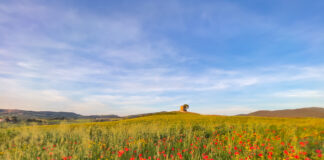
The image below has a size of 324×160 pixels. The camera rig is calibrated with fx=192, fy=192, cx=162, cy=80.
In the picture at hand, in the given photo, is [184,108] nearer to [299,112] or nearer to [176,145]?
[299,112]

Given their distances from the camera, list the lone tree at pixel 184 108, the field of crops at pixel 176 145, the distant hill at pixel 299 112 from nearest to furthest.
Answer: the field of crops at pixel 176 145 → the distant hill at pixel 299 112 → the lone tree at pixel 184 108

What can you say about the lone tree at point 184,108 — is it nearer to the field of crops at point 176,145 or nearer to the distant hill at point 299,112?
the distant hill at point 299,112

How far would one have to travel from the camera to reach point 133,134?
9.57m

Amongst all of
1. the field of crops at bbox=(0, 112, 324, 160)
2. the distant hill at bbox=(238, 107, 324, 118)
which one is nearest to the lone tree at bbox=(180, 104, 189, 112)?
the distant hill at bbox=(238, 107, 324, 118)

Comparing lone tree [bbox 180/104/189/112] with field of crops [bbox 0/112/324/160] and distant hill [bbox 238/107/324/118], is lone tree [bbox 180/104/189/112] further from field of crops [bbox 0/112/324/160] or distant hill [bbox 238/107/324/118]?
field of crops [bbox 0/112/324/160]

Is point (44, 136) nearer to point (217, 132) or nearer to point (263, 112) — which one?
point (217, 132)

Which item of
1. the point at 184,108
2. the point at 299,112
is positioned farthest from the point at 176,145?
the point at 184,108

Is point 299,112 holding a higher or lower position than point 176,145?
higher

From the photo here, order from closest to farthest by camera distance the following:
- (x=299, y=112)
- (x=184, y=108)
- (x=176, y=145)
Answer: (x=176, y=145), (x=299, y=112), (x=184, y=108)

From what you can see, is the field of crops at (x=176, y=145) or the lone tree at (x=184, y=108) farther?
the lone tree at (x=184, y=108)

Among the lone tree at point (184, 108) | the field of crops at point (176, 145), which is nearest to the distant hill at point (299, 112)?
the lone tree at point (184, 108)

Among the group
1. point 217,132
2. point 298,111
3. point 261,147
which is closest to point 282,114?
point 298,111

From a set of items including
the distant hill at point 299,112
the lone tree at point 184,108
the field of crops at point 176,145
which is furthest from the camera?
the lone tree at point 184,108

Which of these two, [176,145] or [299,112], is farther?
[299,112]
